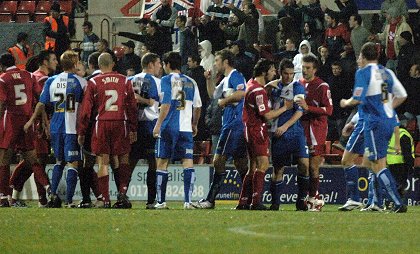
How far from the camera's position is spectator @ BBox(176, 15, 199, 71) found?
2480 cm

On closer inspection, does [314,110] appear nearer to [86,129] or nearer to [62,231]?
[86,129]

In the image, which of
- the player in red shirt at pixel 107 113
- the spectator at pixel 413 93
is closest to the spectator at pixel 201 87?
the spectator at pixel 413 93

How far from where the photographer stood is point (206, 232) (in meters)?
11.3

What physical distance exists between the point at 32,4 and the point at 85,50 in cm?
548

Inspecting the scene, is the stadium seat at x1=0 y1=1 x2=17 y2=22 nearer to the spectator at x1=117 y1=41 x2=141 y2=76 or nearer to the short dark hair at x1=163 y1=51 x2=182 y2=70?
the spectator at x1=117 y1=41 x2=141 y2=76

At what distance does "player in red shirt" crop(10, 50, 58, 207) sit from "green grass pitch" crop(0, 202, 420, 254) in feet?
8.82

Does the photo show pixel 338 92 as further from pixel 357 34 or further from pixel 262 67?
pixel 262 67

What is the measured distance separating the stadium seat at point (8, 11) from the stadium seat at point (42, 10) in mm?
696

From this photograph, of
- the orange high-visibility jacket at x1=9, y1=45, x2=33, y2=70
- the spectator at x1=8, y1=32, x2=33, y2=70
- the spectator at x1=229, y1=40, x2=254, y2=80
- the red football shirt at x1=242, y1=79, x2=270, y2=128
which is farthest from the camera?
the spectator at x1=8, y1=32, x2=33, y2=70

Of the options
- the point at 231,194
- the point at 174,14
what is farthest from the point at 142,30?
the point at 231,194

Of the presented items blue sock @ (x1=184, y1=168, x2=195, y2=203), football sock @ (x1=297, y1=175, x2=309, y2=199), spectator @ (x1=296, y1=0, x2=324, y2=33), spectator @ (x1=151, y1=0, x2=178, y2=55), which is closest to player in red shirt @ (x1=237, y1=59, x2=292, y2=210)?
football sock @ (x1=297, y1=175, x2=309, y2=199)

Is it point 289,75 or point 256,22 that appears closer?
point 289,75

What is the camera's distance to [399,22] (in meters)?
23.1

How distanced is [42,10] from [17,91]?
15.2 m
